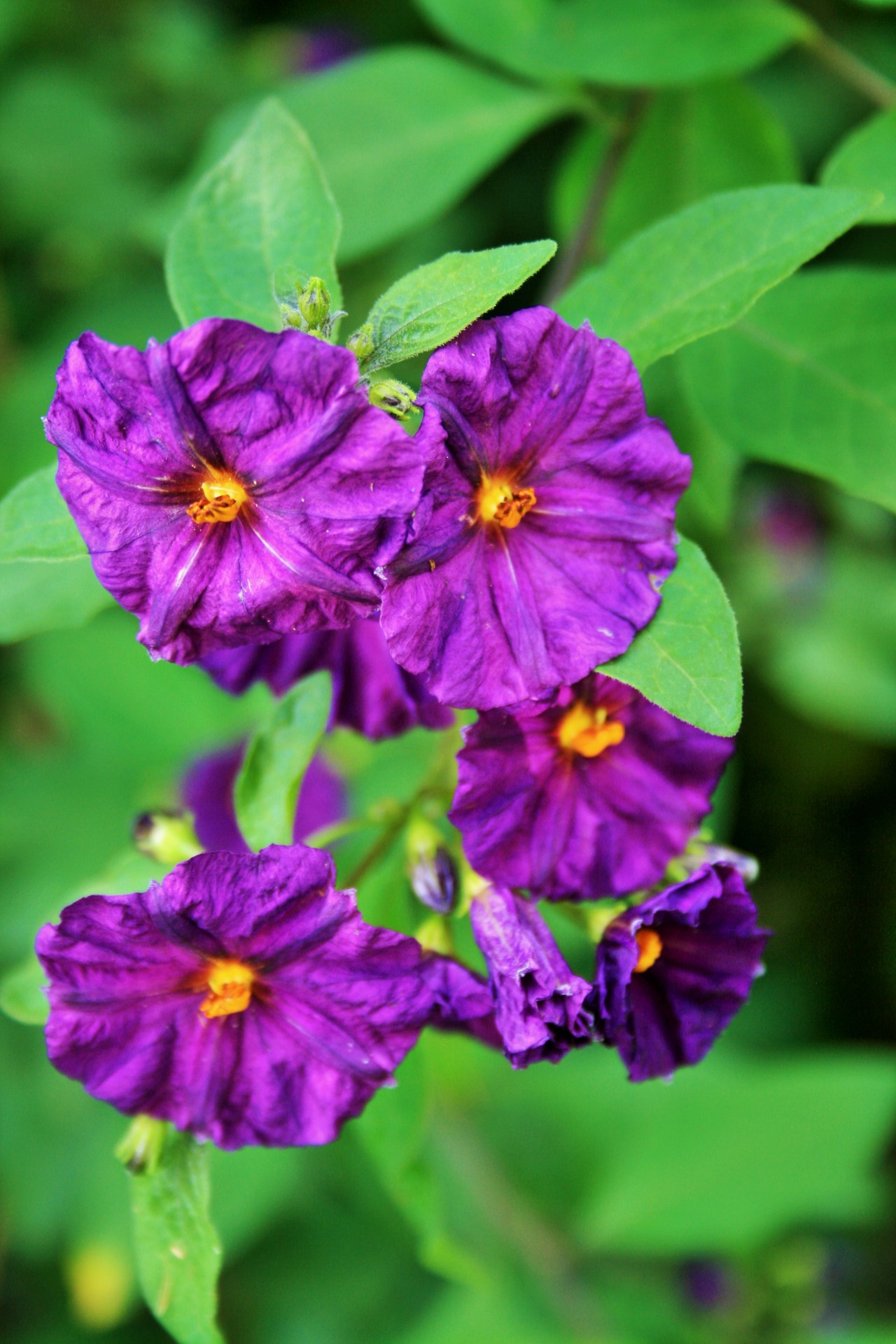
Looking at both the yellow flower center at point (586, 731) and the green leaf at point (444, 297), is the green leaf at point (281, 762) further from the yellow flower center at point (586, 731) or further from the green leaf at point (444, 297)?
the green leaf at point (444, 297)

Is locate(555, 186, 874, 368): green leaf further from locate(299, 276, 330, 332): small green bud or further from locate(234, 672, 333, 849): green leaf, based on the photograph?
locate(234, 672, 333, 849): green leaf

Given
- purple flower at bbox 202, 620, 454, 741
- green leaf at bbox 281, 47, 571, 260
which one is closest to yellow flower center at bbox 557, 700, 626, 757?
purple flower at bbox 202, 620, 454, 741

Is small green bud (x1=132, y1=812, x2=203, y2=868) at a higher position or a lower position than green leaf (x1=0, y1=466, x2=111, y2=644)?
lower

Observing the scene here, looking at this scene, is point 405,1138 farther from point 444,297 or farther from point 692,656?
point 444,297

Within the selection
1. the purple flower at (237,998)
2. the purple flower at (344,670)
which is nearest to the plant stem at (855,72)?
the purple flower at (344,670)

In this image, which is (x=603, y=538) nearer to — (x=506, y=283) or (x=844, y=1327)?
(x=506, y=283)

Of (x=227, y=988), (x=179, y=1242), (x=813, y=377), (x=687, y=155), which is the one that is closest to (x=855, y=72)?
(x=687, y=155)
